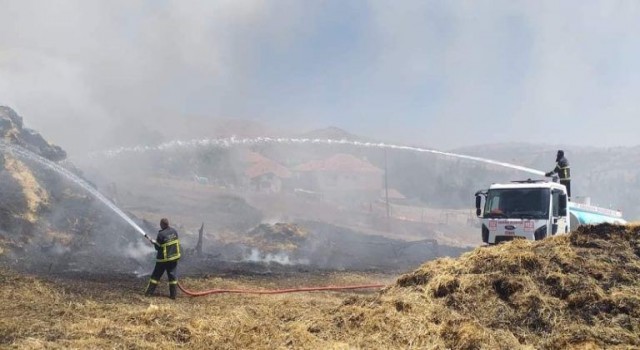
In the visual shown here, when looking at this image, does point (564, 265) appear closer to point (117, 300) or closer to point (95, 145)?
point (117, 300)

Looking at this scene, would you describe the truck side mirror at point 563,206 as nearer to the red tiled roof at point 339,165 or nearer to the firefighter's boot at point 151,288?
the firefighter's boot at point 151,288

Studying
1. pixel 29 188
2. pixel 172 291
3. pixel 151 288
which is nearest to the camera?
pixel 172 291

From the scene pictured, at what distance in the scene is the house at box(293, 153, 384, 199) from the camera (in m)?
59.1

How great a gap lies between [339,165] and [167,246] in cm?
5278

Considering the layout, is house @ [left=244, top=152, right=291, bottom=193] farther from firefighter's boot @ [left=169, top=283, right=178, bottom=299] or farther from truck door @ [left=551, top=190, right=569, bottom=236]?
firefighter's boot @ [left=169, top=283, right=178, bottom=299]

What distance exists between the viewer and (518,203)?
1293 centimetres

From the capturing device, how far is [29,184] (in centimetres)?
1706

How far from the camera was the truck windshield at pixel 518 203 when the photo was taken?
494 inches

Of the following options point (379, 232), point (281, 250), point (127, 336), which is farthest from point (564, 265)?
point (379, 232)

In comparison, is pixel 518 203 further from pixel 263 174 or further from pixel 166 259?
pixel 263 174

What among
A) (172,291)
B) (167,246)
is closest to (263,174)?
(167,246)

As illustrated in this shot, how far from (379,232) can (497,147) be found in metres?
99.3

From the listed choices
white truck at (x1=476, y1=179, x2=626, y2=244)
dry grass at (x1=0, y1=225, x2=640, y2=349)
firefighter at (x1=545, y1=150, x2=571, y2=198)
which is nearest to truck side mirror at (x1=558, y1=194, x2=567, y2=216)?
white truck at (x1=476, y1=179, x2=626, y2=244)

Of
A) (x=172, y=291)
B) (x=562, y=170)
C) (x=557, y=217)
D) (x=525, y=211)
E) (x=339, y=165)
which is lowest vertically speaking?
(x=339, y=165)
